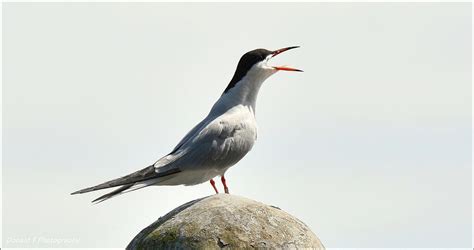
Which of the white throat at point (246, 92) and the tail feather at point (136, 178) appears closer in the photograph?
the tail feather at point (136, 178)

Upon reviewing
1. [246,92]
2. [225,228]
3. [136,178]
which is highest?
[246,92]

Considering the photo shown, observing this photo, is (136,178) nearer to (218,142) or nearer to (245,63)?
(218,142)

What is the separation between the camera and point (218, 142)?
12.2 metres

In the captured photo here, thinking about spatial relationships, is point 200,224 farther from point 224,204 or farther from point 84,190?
point 84,190

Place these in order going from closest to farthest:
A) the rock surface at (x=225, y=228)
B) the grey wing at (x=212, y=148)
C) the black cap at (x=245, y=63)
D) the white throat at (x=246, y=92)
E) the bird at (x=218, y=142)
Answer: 1. the rock surface at (x=225, y=228)
2. the bird at (x=218, y=142)
3. the grey wing at (x=212, y=148)
4. the white throat at (x=246, y=92)
5. the black cap at (x=245, y=63)

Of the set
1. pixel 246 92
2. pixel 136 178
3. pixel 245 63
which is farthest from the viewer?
pixel 245 63

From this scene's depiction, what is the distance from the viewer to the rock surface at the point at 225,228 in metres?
9.50

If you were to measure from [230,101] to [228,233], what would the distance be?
12.6ft

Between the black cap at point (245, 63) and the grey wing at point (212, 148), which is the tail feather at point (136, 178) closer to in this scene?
the grey wing at point (212, 148)

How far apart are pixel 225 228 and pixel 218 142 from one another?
285 cm

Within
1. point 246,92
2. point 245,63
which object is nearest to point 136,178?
point 246,92

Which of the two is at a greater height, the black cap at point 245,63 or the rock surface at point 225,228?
the black cap at point 245,63

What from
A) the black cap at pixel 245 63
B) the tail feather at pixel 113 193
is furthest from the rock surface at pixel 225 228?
the black cap at pixel 245 63

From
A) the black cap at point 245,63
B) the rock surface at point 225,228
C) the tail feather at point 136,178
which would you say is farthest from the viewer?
the black cap at point 245,63
